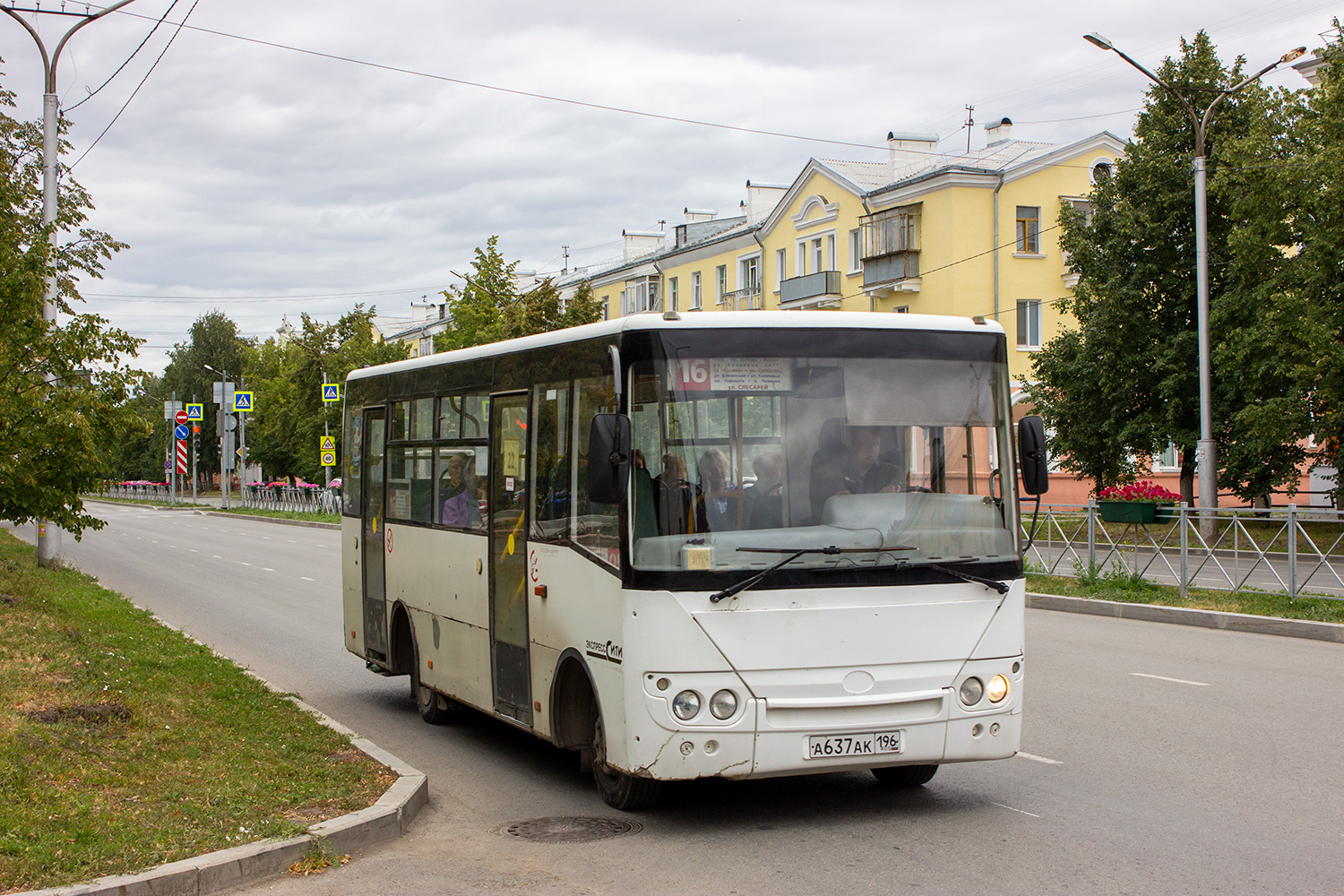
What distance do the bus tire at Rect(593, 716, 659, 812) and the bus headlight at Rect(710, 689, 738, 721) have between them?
65 cm

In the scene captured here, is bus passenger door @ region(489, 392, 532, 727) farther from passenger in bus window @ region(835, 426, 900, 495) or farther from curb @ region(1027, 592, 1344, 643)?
curb @ region(1027, 592, 1344, 643)

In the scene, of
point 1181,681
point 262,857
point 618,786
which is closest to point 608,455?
point 618,786

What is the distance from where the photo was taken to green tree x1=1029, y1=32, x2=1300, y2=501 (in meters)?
28.8

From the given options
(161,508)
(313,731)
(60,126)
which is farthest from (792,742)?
(161,508)

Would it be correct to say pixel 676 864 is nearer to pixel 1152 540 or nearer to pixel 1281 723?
pixel 1281 723

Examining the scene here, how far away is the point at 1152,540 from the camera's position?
1786 centimetres

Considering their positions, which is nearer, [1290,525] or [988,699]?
[988,699]

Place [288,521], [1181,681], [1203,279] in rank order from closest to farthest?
1. [1181,681]
2. [1203,279]
3. [288,521]

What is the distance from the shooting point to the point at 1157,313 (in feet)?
101

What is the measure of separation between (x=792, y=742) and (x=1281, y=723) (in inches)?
186

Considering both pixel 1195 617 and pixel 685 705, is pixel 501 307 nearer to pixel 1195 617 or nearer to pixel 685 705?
pixel 1195 617

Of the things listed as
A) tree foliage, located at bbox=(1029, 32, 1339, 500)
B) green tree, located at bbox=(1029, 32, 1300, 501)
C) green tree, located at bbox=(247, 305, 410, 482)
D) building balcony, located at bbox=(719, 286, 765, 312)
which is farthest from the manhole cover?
green tree, located at bbox=(247, 305, 410, 482)

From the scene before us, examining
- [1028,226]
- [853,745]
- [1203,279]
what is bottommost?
[853,745]

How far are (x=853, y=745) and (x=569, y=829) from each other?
151 centimetres
